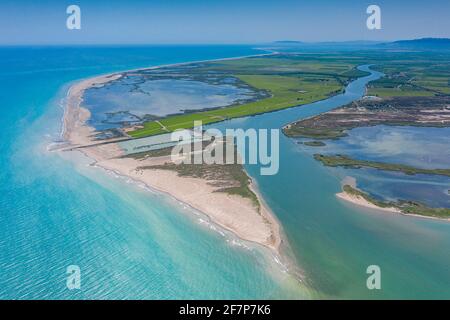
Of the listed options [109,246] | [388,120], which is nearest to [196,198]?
[109,246]

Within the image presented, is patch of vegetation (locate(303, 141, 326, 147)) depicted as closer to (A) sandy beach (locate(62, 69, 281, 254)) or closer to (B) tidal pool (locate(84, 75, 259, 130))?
(A) sandy beach (locate(62, 69, 281, 254))

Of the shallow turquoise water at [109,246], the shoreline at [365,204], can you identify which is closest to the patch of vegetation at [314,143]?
the shoreline at [365,204]

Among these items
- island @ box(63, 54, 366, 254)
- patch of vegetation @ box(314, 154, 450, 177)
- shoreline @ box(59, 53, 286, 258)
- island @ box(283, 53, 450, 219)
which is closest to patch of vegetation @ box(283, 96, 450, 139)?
island @ box(283, 53, 450, 219)

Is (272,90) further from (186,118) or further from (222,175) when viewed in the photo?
(222,175)

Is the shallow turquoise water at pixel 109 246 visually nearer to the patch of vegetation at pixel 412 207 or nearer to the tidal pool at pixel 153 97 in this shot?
the patch of vegetation at pixel 412 207

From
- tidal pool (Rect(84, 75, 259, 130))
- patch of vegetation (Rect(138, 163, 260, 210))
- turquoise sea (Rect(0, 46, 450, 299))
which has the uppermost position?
tidal pool (Rect(84, 75, 259, 130))

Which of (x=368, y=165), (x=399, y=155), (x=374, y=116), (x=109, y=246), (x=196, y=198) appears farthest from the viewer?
(x=374, y=116)
